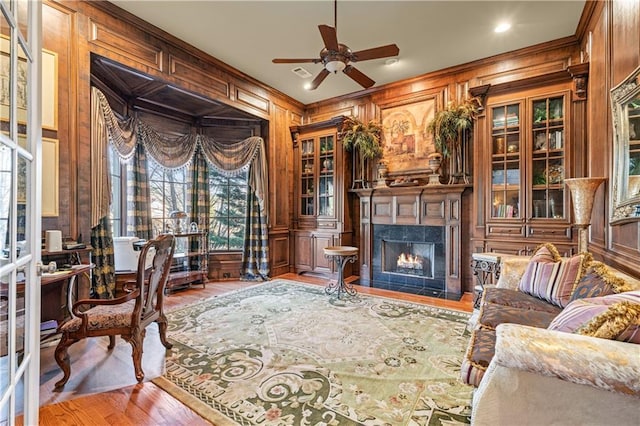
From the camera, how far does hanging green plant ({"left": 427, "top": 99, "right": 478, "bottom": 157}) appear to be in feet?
13.8

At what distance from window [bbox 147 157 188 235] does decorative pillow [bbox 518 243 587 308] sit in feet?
16.0

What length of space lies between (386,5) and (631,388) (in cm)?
348

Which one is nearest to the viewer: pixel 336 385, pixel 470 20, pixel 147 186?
pixel 336 385

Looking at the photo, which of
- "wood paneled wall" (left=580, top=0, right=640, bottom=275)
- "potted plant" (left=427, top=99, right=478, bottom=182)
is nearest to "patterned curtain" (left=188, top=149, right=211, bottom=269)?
"potted plant" (left=427, top=99, right=478, bottom=182)

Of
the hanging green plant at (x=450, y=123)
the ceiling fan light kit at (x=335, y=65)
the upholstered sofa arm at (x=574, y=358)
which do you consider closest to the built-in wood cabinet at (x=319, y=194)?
the hanging green plant at (x=450, y=123)

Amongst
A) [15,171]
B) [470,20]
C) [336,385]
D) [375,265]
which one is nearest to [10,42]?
[15,171]

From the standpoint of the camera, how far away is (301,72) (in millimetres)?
4535

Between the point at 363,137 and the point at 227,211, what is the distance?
2770 millimetres

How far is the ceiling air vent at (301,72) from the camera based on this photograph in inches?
174

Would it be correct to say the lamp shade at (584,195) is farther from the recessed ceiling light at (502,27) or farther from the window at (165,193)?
the window at (165,193)

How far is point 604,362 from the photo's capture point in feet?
3.32

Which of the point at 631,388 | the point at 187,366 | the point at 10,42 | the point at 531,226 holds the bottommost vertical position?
the point at 187,366

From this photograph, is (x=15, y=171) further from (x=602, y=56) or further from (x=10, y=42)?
(x=602, y=56)

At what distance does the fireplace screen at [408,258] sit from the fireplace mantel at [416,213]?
0.28 meters
